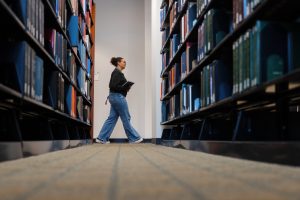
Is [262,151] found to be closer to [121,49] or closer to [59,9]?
[59,9]

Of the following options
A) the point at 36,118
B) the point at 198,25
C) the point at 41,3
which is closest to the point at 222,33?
the point at 198,25

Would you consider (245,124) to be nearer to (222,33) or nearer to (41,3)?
(222,33)

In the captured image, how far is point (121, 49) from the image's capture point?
817 centimetres

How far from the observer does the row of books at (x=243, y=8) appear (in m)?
1.91

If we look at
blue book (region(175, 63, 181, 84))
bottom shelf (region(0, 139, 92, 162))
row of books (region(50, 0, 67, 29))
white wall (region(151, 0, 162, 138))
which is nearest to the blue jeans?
white wall (region(151, 0, 162, 138))

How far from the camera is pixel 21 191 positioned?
2.63 feet

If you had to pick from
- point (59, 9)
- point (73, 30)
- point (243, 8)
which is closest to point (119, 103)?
point (73, 30)

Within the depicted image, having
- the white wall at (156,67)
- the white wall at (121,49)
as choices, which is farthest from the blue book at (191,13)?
the white wall at (121,49)

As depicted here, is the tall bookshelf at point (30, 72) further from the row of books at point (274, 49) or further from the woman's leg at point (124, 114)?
the woman's leg at point (124, 114)

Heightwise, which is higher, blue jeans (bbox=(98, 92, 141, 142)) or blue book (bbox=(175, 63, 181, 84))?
blue book (bbox=(175, 63, 181, 84))

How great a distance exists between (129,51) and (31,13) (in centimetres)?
594

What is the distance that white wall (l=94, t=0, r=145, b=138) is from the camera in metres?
8.01

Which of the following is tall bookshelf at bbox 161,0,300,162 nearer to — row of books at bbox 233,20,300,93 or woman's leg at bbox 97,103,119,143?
row of books at bbox 233,20,300,93

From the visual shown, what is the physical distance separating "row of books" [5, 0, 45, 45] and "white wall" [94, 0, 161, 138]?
17.8 feet
